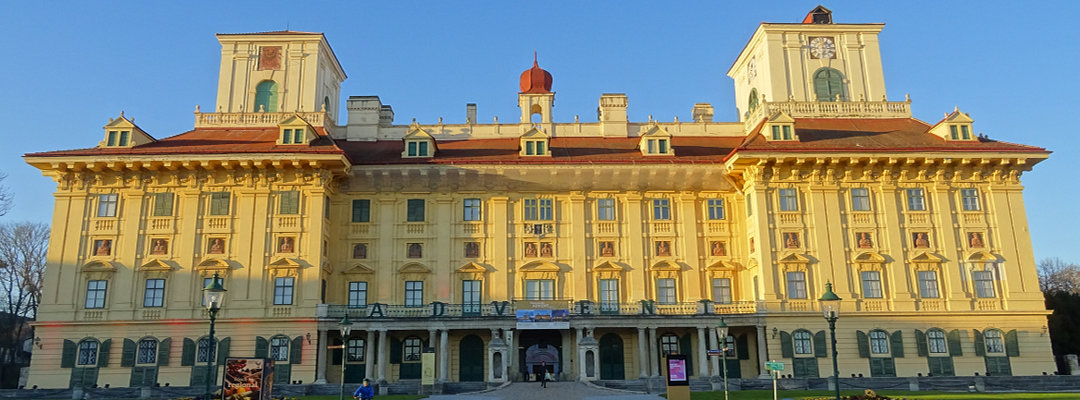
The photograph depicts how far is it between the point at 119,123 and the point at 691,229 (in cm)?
3282

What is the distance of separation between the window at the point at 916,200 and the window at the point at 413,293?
27636mm

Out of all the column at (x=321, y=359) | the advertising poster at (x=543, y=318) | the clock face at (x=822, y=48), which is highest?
the clock face at (x=822, y=48)

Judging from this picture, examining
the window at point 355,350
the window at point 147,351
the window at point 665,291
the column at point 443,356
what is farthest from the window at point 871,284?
the window at point 147,351

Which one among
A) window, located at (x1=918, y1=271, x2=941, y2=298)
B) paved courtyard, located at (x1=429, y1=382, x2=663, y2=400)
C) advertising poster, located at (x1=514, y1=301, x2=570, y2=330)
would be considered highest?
window, located at (x1=918, y1=271, x2=941, y2=298)

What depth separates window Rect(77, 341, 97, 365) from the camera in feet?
131

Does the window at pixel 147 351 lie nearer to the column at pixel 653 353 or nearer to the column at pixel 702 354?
the column at pixel 653 353

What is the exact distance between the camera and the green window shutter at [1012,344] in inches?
1582

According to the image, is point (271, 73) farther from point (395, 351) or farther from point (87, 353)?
point (395, 351)

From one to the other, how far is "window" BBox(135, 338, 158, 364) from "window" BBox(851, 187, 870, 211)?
3803cm

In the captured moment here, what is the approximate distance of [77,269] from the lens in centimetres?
4134

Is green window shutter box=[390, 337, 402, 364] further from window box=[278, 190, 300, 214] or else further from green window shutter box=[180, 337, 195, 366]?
green window shutter box=[180, 337, 195, 366]

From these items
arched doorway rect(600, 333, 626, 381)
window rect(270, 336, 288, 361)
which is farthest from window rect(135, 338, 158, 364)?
arched doorway rect(600, 333, 626, 381)

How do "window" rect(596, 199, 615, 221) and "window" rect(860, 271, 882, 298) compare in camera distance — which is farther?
"window" rect(596, 199, 615, 221)

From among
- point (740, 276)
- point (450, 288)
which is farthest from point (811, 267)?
point (450, 288)
